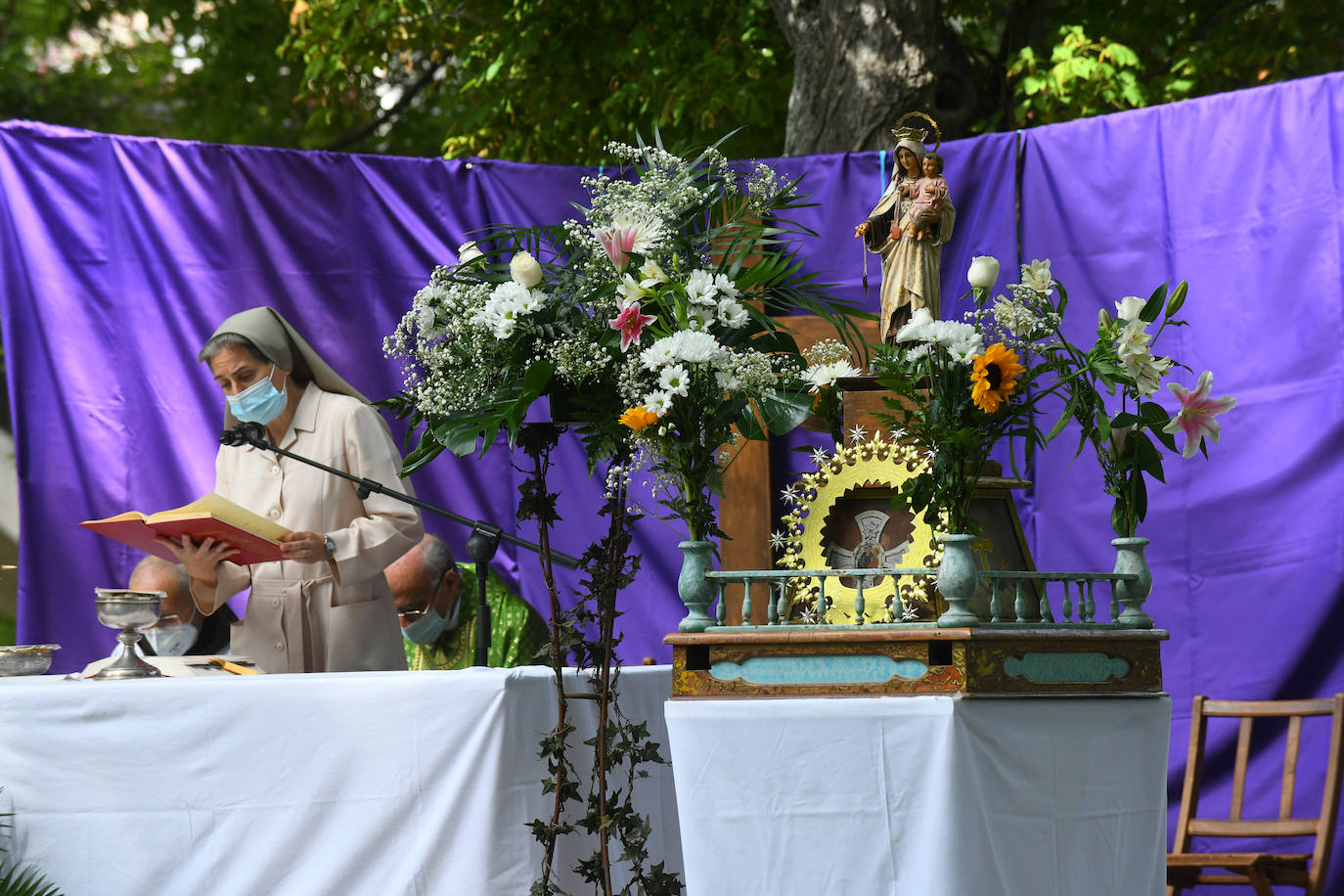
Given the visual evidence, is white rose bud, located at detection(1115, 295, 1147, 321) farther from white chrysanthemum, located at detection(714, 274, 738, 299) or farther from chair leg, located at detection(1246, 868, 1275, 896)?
chair leg, located at detection(1246, 868, 1275, 896)

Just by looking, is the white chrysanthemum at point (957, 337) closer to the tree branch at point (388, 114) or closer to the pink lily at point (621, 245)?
the pink lily at point (621, 245)

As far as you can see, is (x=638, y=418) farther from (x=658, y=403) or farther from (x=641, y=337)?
(x=641, y=337)

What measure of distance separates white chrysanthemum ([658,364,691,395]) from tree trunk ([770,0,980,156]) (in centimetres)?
316

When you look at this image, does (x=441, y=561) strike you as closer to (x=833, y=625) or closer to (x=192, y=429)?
(x=192, y=429)

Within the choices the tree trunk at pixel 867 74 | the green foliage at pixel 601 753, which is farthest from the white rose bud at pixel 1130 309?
the tree trunk at pixel 867 74

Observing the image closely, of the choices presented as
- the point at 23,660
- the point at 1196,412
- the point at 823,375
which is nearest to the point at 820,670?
the point at 823,375

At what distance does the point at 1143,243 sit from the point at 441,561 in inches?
91.6

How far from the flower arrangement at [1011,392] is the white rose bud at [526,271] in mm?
656

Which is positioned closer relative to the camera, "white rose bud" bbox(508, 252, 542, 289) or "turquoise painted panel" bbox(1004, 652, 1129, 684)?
"turquoise painted panel" bbox(1004, 652, 1129, 684)

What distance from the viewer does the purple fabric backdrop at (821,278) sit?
4.48 m

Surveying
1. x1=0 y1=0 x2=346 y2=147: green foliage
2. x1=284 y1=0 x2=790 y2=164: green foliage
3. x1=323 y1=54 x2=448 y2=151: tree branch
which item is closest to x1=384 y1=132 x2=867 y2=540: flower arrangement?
x1=284 y1=0 x2=790 y2=164: green foliage

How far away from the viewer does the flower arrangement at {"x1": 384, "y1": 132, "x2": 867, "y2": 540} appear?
277 centimetres

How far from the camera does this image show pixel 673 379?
270 centimetres

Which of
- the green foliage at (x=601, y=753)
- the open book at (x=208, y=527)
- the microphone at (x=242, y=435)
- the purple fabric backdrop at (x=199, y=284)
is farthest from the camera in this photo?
the purple fabric backdrop at (x=199, y=284)
